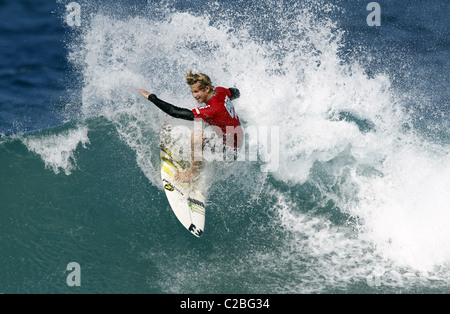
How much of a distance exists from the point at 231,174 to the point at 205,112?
125 centimetres

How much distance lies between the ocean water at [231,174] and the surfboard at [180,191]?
0.48 feet

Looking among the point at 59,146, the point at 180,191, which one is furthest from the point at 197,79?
the point at 59,146

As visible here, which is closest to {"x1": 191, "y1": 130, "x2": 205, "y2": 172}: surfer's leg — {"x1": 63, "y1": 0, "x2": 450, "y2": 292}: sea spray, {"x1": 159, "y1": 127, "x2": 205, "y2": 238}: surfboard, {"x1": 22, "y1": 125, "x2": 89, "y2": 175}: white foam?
{"x1": 159, "y1": 127, "x2": 205, "y2": 238}: surfboard

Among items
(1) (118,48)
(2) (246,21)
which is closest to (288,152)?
(1) (118,48)

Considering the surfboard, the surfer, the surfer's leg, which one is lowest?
the surfboard

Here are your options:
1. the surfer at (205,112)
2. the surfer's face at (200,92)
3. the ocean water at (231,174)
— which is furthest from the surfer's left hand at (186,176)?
the surfer's face at (200,92)

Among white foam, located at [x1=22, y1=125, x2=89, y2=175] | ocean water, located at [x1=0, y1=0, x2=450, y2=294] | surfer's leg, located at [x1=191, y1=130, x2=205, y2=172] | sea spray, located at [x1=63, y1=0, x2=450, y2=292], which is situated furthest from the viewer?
white foam, located at [x1=22, y1=125, x2=89, y2=175]

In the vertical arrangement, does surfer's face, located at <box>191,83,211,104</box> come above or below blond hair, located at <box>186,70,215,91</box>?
below

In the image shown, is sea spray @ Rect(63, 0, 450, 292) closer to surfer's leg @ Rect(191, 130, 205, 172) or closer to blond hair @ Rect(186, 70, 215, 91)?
surfer's leg @ Rect(191, 130, 205, 172)

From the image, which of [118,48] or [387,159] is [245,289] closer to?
[387,159]

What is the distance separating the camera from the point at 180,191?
22.3 ft

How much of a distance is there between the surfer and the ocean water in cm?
50

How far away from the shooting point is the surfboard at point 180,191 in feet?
21.1

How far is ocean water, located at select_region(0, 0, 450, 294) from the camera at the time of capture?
593cm
